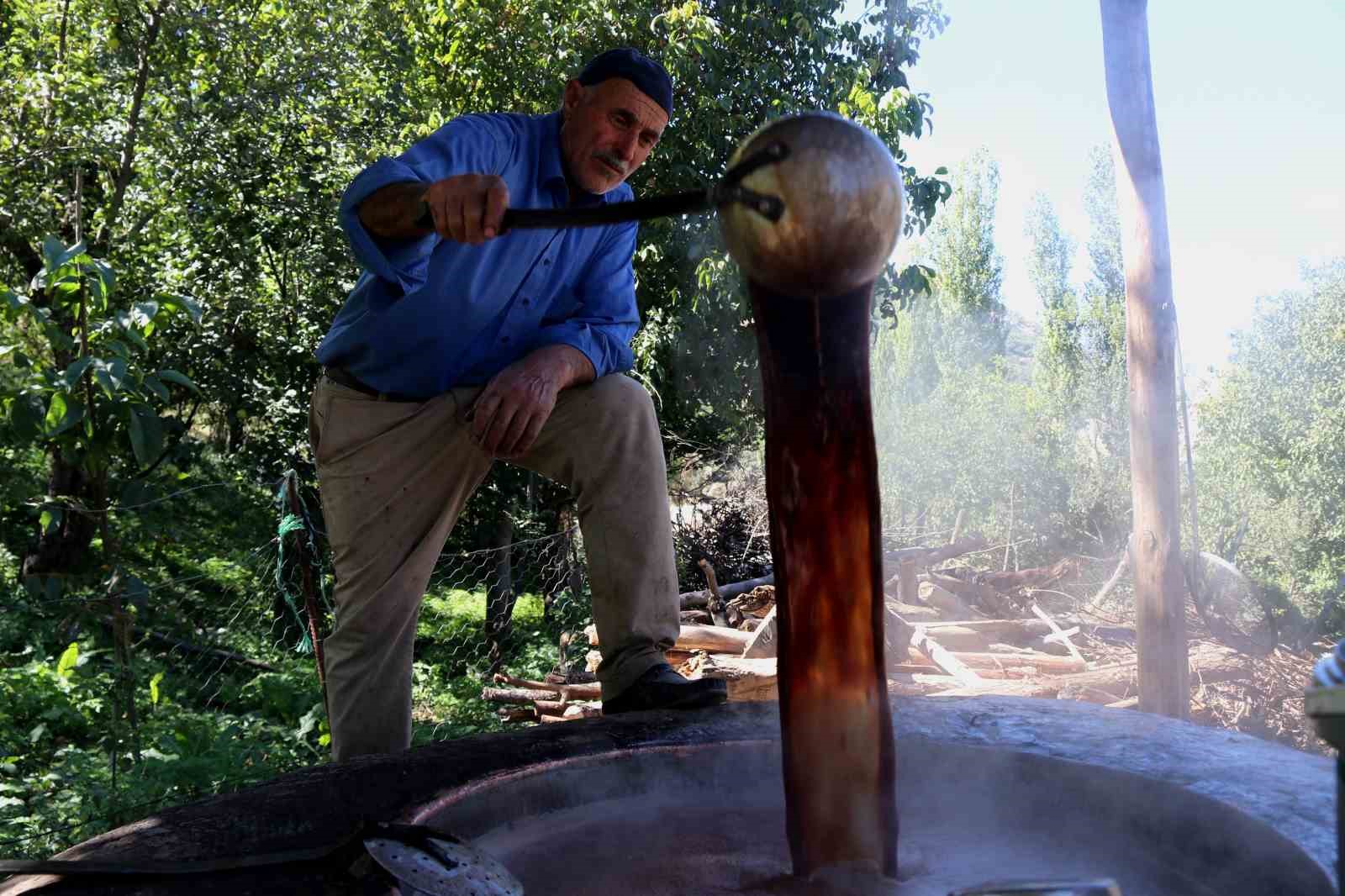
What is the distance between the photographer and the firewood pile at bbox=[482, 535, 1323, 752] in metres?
5.46

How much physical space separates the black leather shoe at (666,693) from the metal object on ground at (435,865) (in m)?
0.86

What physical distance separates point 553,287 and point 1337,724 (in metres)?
1.97

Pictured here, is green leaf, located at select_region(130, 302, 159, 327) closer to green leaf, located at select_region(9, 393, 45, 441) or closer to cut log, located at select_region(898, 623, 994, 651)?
green leaf, located at select_region(9, 393, 45, 441)

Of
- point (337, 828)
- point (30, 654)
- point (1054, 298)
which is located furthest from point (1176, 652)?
point (1054, 298)

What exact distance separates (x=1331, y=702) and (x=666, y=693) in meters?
1.60

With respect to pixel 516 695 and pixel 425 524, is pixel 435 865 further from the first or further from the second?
pixel 516 695

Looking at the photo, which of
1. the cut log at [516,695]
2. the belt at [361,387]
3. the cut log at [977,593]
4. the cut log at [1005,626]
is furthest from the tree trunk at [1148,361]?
the belt at [361,387]

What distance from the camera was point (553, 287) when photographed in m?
2.43

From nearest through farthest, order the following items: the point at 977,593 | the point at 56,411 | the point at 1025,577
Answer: the point at 56,411
the point at 977,593
the point at 1025,577

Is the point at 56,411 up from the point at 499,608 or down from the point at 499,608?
up

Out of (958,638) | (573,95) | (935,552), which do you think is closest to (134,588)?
(573,95)

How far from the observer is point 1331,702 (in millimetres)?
639

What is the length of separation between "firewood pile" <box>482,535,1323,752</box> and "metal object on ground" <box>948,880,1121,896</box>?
372 centimetres

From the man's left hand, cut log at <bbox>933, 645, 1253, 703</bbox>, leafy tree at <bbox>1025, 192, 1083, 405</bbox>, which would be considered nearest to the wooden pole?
the man's left hand
